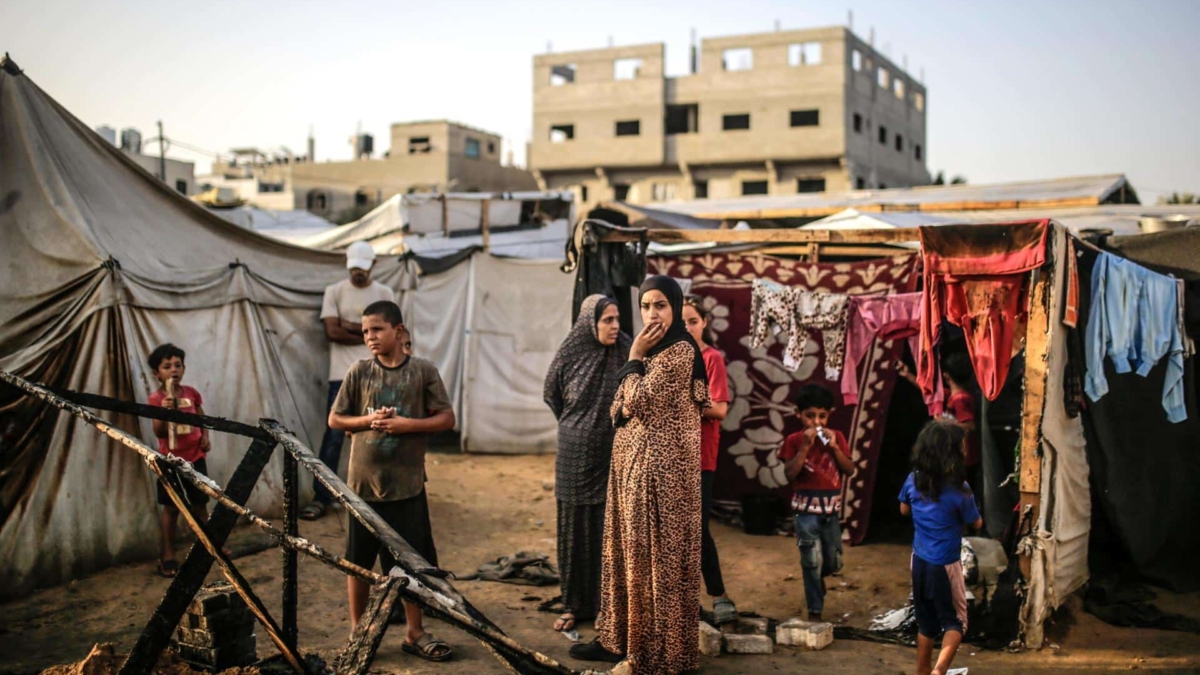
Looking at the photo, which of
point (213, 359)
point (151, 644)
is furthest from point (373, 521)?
point (213, 359)

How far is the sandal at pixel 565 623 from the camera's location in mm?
4988

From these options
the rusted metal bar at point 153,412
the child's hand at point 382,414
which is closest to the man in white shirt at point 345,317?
the child's hand at point 382,414

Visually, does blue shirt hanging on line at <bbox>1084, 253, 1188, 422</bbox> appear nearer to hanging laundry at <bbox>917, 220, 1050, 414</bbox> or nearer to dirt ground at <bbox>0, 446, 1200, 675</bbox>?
hanging laundry at <bbox>917, 220, 1050, 414</bbox>

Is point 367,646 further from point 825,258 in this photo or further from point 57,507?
point 825,258

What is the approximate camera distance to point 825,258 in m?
8.19

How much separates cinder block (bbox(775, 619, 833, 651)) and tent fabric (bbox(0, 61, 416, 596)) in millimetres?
3980

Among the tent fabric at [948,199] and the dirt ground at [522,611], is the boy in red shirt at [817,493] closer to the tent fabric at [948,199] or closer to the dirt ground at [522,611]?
the dirt ground at [522,611]

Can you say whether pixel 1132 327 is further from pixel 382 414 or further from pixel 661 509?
pixel 382 414

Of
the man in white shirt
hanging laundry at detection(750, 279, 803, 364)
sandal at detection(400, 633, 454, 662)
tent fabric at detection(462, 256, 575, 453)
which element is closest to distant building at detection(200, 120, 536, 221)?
tent fabric at detection(462, 256, 575, 453)

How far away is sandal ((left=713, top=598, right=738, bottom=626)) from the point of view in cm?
513

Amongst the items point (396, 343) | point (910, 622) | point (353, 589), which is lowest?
point (910, 622)

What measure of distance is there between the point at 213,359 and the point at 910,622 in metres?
5.03

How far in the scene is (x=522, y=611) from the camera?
5484mm

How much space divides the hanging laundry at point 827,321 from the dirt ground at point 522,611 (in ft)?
4.47
